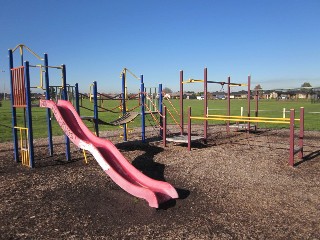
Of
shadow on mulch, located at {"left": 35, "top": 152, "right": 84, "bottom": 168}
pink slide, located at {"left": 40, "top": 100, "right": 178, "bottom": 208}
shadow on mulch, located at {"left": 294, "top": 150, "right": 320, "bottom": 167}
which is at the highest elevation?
pink slide, located at {"left": 40, "top": 100, "right": 178, "bottom": 208}

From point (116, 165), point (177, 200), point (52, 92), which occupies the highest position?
point (52, 92)

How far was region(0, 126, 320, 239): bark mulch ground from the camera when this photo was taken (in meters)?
4.07

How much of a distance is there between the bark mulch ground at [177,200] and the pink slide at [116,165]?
0.19 metres

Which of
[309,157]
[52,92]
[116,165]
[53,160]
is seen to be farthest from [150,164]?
[309,157]

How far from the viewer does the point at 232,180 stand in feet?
21.3

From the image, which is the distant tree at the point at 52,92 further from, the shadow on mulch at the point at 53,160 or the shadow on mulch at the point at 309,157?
the shadow on mulch at the point at 309,157

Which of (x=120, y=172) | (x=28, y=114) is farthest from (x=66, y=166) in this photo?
(x=120, y=172)

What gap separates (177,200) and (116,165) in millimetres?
1472

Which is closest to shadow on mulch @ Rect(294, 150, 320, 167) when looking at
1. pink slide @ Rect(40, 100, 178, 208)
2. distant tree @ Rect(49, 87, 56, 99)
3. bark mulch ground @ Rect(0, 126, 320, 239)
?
bark mulch ground @ Rect(0, 126, 320, 239)

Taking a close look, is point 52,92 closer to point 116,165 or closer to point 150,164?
point 150,164

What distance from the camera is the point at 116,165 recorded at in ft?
19.8

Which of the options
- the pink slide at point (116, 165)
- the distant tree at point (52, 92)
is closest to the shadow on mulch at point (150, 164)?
Result: the pink slide at point (116, 165)

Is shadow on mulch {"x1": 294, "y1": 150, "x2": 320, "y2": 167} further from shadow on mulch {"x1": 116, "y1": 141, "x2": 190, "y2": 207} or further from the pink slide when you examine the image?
the pink slide

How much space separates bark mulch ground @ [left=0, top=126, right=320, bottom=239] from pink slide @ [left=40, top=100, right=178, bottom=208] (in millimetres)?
191
